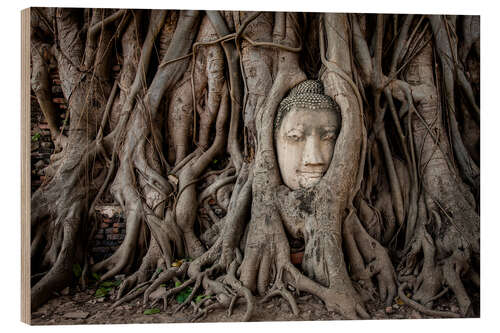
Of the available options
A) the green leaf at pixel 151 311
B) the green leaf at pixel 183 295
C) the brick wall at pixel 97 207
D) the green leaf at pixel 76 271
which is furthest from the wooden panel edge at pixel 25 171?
the green leaf at pixel 183 295

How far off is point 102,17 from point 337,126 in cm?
236

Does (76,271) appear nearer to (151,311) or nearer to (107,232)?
(107,232)

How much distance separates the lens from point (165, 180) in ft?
16.2

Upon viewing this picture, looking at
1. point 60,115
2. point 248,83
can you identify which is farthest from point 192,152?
point 60,115

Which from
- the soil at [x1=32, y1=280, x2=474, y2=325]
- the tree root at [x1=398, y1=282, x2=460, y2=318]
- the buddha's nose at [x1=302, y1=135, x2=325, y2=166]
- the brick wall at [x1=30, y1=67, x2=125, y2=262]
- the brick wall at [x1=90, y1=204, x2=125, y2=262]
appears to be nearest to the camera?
the soil at [x1=32, y1=280, x2=474, y2=325]

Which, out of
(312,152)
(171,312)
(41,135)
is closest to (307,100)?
(312,152)

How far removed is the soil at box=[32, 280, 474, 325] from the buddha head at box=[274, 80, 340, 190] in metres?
1.04

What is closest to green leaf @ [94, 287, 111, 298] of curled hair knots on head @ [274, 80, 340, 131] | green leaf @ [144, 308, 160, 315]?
green leaf @ [144, 308, 160, 315]

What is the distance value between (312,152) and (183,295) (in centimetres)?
165

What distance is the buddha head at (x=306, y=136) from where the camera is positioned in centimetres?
458

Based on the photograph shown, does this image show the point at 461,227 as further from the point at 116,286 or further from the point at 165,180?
the point at 116,286

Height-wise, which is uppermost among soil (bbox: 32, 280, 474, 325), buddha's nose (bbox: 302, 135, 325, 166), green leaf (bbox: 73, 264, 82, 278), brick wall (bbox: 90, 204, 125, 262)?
buddha's nose (bbox: 302, 135, 325, 166)

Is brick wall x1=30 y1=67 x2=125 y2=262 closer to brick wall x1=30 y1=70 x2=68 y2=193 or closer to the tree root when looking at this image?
brick wall x1=30 y1=70 x2=68 y2=193

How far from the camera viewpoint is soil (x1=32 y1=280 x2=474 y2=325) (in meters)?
A: 4.30
